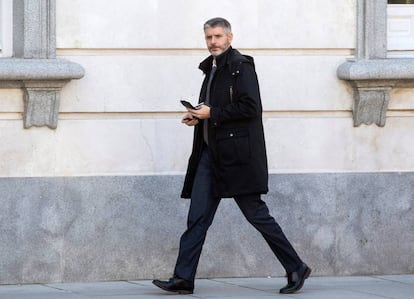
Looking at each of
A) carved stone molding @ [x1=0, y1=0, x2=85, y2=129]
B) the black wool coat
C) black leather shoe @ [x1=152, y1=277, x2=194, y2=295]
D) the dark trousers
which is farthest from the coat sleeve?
carved stone molding @ [x1=0, y1=0, x2=85, y2=129]

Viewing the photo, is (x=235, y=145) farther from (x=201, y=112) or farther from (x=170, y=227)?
(x=170, y=227)

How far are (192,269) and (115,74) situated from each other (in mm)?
1694

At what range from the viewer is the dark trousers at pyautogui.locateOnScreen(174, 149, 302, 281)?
8789mm

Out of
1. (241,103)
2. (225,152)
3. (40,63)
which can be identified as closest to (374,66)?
(241,103)

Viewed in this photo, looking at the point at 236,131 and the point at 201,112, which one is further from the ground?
the point at 201,112

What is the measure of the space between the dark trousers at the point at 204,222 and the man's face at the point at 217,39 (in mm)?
721

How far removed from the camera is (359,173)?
32.8 ft

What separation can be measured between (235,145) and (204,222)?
Answer: 0.59 metres

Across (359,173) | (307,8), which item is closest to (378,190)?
(359,173)

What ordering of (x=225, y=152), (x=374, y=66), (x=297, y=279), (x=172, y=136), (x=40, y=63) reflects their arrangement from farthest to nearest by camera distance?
(x=374, y=66) < (x=172, y=136) < (x=40, y=63) < (x=297, y=279) < (x=225, y=152)

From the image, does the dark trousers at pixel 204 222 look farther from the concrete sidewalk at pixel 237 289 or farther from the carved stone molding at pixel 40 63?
the carved stone molding at pixel 40 63

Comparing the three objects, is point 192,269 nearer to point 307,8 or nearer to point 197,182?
point 197,182

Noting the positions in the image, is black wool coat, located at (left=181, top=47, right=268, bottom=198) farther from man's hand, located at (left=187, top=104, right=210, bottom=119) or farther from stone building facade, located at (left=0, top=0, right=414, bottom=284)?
stone building facade, located at (left=0, top=0, right=414, bottom=284)

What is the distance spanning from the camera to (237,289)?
9266 mm
